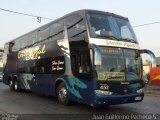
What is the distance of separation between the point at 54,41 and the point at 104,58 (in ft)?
12.2

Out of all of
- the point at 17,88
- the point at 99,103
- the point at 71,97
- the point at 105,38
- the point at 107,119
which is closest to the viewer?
the point at 107,119

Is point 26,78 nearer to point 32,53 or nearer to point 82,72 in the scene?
point 32,53

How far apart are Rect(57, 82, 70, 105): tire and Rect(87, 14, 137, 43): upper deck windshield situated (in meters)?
2.99

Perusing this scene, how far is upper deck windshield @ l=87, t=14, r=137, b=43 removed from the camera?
11117mm

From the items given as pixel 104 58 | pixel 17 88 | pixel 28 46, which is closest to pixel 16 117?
pixel 104 58

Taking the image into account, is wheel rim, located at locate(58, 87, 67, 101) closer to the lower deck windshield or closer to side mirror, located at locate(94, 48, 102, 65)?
the lower deck windshield

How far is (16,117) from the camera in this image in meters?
9.61

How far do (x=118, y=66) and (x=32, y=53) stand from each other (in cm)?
680

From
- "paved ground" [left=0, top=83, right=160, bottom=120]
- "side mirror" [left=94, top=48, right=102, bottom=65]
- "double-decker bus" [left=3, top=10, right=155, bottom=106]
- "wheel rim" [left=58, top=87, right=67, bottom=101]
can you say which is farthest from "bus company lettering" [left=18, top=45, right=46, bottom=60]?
"side mirror" [left=94, top=48, right=102, bottom=65]

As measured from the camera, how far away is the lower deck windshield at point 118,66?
34.7 feet

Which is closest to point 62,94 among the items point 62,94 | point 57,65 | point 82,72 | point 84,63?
point 62,94

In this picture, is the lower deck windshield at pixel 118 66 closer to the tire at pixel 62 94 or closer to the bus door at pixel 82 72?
the bus door at pixel 82 72

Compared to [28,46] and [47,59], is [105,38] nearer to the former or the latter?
[47,59]

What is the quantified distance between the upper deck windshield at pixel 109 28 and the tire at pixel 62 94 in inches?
118
